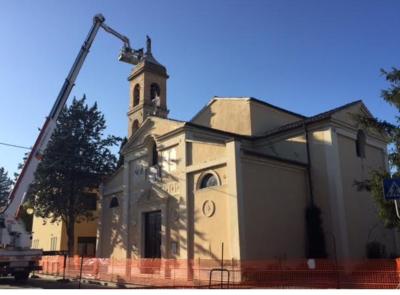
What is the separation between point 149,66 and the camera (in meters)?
34.8

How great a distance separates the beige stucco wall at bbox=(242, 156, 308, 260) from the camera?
18.0 m

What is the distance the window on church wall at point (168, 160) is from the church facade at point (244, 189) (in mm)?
85

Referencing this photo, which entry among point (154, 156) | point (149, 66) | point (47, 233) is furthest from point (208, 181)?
point (47, 233)

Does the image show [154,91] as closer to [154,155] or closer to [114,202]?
[114,202]

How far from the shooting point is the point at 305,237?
2019 cm

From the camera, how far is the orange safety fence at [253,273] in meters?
14.9

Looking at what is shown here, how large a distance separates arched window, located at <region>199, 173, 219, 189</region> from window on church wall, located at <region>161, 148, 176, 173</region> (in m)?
2.23

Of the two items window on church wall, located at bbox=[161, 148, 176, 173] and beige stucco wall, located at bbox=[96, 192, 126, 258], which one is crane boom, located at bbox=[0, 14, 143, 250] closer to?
window on church wall, located at bbox=[161, 148, 176, 173]

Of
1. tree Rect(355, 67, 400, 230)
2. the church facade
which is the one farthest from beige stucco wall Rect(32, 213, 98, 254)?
tree Rect(355, 67, 400, 230)

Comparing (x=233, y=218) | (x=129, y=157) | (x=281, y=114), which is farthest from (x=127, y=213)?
(x=281, y=114)

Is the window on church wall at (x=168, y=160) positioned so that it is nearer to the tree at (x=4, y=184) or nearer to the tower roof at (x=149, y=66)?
the tower roof at (x=149, y=66)

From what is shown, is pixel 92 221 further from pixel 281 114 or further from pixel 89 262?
pixel 281 114

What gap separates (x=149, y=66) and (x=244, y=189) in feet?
64.8

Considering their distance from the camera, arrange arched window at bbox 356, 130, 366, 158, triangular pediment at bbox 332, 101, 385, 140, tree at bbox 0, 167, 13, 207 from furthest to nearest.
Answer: tree at bbox 0, 167, 13, 207 → arched window at bbox 356, 130, 366, 158 → triangular pediment at bbox 332, 101, 385, 140
